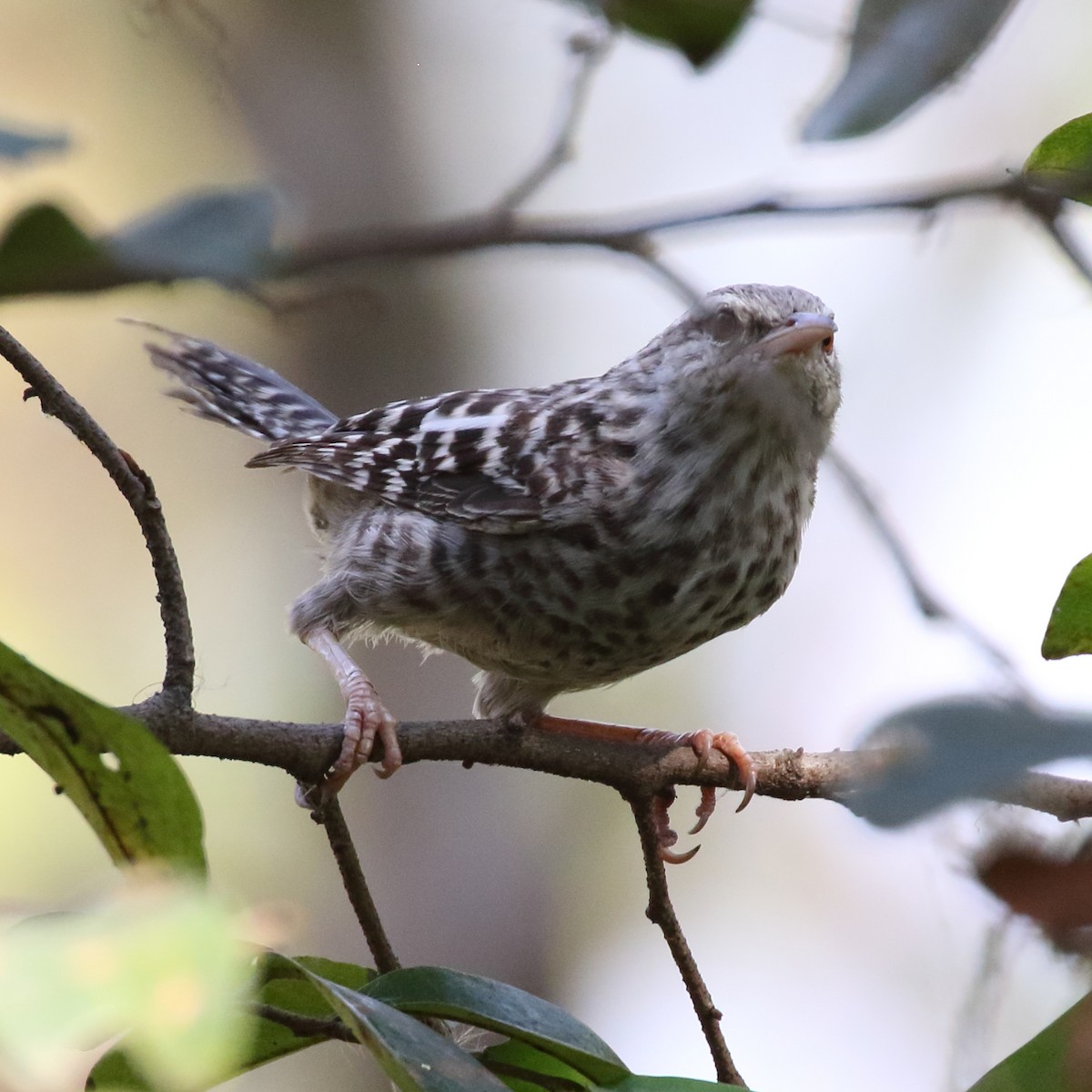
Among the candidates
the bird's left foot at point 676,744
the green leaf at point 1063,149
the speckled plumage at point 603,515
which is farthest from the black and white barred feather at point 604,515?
the green leaf at point 1063,149

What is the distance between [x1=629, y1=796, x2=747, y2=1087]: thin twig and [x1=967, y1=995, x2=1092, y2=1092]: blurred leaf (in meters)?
0.73

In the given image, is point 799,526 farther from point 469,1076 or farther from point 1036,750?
point 1036,750

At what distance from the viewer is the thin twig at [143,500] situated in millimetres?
1765

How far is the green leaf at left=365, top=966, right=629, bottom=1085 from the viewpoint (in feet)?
5.21

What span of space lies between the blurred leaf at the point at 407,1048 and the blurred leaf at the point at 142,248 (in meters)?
0.81

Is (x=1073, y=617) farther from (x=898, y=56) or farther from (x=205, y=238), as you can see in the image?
(x=205, y=238)

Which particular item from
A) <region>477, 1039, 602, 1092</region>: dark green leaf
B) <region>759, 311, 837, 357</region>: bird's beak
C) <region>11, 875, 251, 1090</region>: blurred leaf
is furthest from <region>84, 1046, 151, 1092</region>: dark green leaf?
<region>759, 311, 837, 357</region>: bird's beak

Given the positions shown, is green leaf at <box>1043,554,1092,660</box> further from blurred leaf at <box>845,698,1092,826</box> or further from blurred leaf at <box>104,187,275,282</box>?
blurred leaf at <box>104,187,275,282</box>

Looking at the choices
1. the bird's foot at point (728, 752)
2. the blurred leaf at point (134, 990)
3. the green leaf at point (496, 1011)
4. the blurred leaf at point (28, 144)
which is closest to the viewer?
the blurred leaf at point (134, 990)

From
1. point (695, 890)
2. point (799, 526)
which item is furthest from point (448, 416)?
point (695, 890)

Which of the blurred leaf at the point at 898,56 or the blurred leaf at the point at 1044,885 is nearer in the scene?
the blurred leaf at the point at 1044,885

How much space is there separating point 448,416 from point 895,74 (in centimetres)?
248

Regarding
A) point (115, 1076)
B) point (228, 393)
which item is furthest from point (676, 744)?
point (228, 393)

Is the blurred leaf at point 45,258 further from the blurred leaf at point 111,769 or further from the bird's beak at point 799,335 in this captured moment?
the bird's beak at point 799,335
